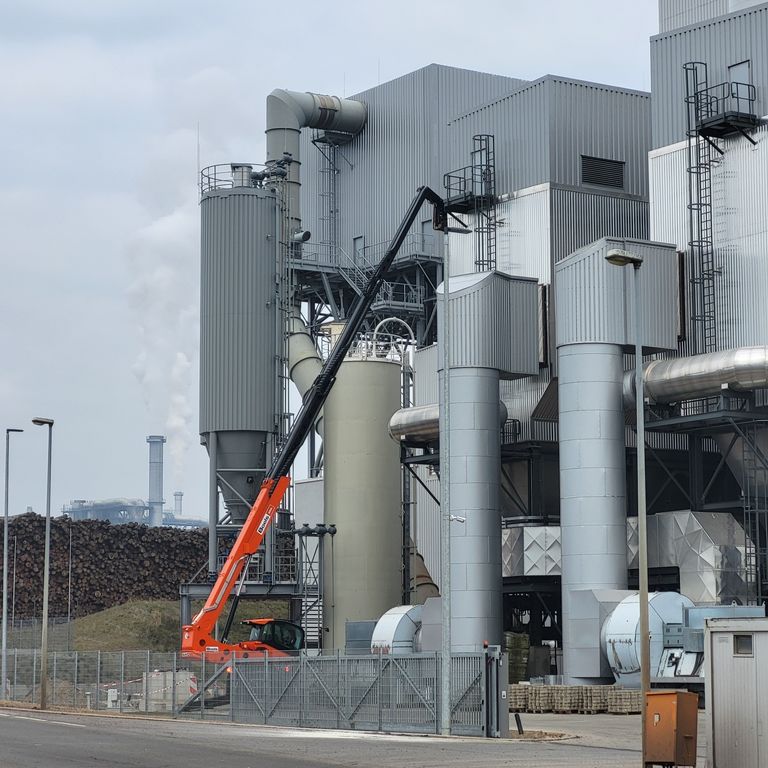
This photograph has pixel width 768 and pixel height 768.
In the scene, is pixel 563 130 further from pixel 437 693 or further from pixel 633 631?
pixel 437 693

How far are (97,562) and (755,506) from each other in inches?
1841

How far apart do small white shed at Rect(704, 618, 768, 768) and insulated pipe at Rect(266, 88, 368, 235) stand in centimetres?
5228

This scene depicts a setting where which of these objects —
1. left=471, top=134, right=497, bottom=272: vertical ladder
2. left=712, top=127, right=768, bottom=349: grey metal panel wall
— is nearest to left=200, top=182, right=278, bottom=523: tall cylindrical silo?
left=471, top=134, right=497, bottom=272: vertical ladder

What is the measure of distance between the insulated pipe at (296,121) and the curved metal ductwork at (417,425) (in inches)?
582

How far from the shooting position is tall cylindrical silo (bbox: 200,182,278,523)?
2771 inches

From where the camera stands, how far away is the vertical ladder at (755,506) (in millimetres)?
54000

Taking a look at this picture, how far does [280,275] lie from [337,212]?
55.3 ft

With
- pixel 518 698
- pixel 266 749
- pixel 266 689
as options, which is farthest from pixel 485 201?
pixel 266 749

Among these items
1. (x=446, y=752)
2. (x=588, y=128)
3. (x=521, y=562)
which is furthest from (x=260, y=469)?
(x=446, y=752)

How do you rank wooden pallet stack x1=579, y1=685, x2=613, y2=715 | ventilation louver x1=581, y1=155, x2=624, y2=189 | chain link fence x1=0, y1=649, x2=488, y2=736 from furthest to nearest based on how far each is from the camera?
ventilation louver x1=581, y1=155, x2=624, y2=189, wooden pallet stack x1=579, y1=685, x2=613, y2=715, chain link fence x1=0, y1=649, x2=488, y2=736

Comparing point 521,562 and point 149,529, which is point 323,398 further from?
point 149,529

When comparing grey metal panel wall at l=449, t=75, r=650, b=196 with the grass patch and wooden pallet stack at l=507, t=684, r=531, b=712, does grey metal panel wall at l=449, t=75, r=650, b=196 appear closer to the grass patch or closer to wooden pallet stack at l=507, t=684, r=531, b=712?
wooden pallet stack at l=507, t=684, r=531, b=712

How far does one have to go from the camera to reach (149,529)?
92438mm

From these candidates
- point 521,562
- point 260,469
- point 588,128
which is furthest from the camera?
point 260,469
